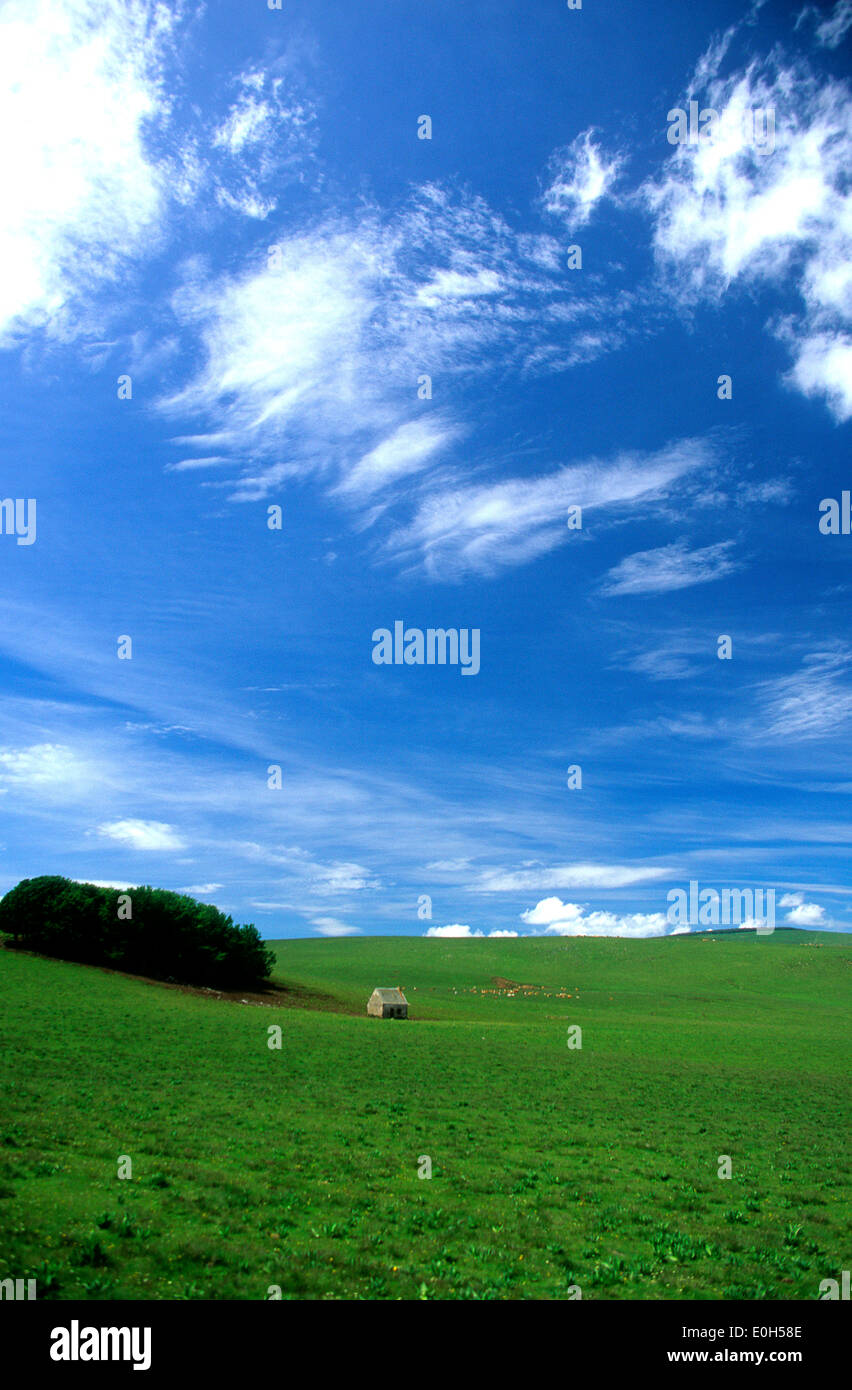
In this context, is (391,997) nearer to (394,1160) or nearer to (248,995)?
(248,995)

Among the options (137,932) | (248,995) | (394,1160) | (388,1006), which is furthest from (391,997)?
(394,1160)

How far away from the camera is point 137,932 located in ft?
260

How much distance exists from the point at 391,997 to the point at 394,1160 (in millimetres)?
54944

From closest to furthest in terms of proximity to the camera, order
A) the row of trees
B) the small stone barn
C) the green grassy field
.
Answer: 1. the green grassy field
2. the small stone barn
3. the row of trees

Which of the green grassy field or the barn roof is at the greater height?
the green grassy field

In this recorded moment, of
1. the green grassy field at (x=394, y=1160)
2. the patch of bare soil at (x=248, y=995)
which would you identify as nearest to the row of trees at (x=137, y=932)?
the patch of bare soil at (x=248, y=995)

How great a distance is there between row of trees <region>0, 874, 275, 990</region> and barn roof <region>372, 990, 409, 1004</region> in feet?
58.3

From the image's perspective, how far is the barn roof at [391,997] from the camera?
73.4m

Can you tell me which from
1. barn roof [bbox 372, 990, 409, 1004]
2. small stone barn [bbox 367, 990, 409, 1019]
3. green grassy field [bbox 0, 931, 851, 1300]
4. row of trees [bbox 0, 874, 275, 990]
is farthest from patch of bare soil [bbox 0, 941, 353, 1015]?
green grassy field [bbox 0, 931, 851, 1300]

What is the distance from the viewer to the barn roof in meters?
73.4

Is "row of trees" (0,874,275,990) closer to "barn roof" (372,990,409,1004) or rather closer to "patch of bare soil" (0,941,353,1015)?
"patch of bare soil" (0,941,353,1015)

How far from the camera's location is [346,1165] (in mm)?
20781

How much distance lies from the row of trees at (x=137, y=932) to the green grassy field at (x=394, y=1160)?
17.4 m
